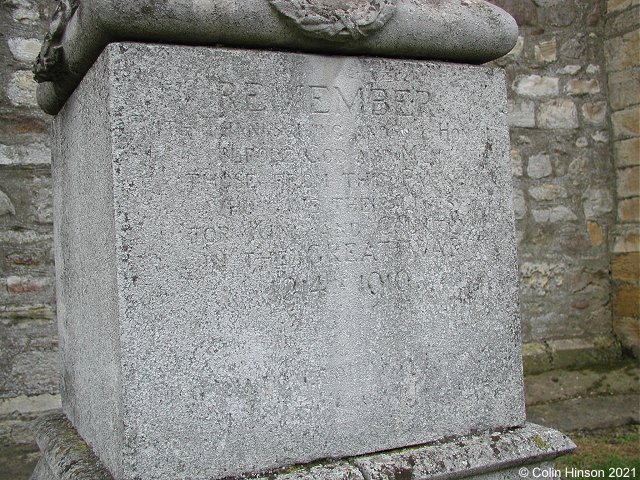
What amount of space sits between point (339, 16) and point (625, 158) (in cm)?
393

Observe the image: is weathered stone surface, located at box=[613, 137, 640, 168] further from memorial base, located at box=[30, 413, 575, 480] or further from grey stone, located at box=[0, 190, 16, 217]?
grey stone, located at box=[0, 190, 16, 217]

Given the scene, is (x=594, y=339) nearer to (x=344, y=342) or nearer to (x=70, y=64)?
(x=344, y=342)

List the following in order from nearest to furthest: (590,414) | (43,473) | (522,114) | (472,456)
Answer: (472,456) < (43,473) < (590,414) < (522,114)

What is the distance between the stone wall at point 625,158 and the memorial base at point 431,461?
3.34 meters

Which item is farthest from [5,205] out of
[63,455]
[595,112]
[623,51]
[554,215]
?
[623,51]

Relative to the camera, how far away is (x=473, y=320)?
2.08 m

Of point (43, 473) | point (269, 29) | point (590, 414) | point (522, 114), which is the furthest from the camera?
point (522, 114)

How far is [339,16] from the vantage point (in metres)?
1.88

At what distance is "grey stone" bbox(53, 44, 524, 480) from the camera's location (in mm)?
1718

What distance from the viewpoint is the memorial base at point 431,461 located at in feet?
6.06

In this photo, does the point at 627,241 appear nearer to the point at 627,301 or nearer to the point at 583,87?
the point at 627,301

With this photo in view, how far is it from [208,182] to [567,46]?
13.8 feet

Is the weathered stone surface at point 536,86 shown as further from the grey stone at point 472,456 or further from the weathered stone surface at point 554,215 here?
the grey stone at point 472,456

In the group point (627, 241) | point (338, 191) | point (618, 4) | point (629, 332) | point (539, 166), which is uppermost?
point (618, 4)
